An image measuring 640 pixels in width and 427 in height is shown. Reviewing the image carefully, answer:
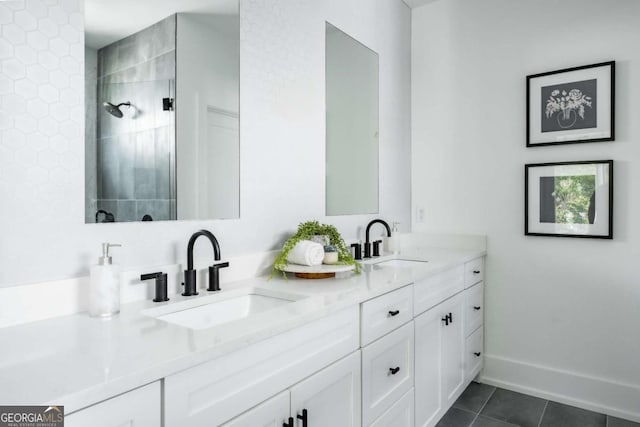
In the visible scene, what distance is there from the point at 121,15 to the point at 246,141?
62 cm

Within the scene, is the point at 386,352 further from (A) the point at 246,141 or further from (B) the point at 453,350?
(A) the point at 246,141

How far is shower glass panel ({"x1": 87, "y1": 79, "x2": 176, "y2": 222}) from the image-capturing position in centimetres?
123

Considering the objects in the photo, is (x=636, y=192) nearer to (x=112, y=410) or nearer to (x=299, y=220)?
(x=299, y=220)

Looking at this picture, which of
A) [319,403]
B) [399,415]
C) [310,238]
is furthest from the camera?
[310,238]

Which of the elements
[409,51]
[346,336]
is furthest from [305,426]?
[409,51]

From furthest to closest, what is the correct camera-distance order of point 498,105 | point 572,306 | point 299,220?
point 498,105
point 572,306
point 299,220

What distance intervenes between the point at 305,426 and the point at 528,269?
1944mm

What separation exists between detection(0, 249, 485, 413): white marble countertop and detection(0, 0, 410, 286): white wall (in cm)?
19

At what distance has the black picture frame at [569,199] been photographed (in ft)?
7.43

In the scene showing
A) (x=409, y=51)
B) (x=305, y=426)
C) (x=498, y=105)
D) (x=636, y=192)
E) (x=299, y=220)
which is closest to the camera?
(x=305, y=426)

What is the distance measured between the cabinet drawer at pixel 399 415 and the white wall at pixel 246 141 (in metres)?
0.83

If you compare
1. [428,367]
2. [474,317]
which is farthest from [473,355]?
[428,367]

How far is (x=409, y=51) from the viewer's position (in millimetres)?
2965

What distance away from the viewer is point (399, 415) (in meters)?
1.69
